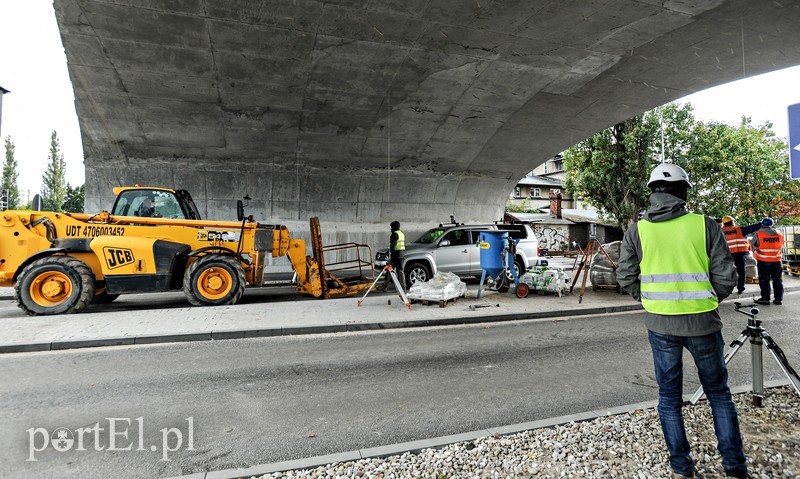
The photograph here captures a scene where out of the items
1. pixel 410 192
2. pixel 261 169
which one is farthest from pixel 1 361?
pixel 410 192

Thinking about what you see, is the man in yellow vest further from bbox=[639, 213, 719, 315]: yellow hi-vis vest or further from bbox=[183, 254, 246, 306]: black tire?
bbox=[183, 254, 246, 306]: black tire

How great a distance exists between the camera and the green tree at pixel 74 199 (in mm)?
58287

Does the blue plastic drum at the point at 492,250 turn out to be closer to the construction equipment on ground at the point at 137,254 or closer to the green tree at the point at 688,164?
the construction equipment on ground at the point at 137,254

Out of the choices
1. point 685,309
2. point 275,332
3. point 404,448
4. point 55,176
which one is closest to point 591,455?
point 685,309

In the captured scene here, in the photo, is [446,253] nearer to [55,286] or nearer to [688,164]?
[55,286]

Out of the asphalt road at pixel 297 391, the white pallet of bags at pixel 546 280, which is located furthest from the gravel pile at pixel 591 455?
the white pallet of bags at pixel 546 280

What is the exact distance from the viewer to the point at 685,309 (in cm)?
290

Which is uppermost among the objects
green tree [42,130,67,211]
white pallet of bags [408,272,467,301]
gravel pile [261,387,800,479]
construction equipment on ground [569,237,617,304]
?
green tree [42,130,67,211]

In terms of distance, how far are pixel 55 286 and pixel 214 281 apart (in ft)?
10.00

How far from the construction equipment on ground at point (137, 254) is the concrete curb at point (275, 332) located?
2.77 m

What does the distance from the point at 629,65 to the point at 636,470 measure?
14.9 m

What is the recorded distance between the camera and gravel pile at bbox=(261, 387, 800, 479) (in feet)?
9.70

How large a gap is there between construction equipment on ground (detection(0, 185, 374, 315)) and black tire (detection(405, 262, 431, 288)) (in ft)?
9.60

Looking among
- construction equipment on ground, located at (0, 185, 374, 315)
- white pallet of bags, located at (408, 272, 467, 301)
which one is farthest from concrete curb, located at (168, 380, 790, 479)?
construction equipment on ground, located at (0, 185, 374, 315)
